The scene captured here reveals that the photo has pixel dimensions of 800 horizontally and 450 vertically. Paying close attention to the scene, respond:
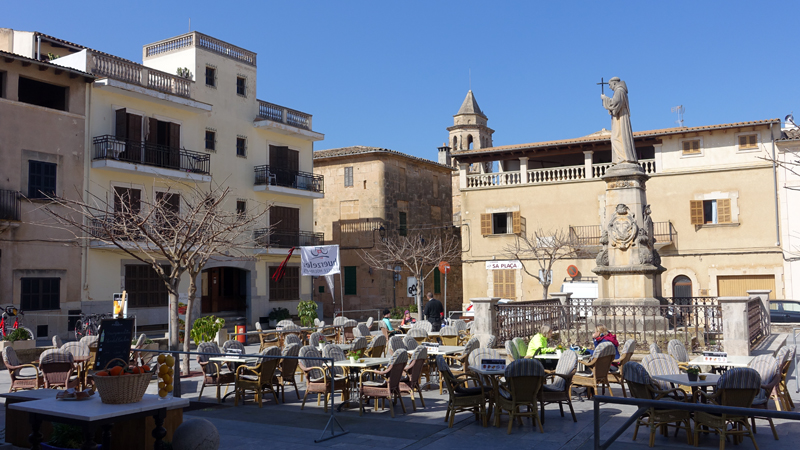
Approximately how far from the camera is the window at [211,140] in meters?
27.7

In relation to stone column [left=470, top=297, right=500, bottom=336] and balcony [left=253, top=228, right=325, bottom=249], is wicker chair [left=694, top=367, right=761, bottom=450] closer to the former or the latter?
stone column [left=470, top=297, right=500, bottom=336]

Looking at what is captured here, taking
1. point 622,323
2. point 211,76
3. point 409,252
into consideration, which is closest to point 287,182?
point 211,76

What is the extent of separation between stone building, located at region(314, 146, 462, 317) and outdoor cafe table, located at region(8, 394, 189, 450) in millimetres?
28480

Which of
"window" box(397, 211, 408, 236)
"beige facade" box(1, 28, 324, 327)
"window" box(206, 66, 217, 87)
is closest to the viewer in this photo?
"beige facade" box(1, 28, 324, 327)

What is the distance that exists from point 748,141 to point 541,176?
9.07m

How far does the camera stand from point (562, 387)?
29.3 feet

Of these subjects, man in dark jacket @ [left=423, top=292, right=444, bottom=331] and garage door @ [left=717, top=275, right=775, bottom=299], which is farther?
garage door @ [left=717, top=275, right=775, bottom=299]

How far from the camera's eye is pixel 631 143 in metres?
14.9

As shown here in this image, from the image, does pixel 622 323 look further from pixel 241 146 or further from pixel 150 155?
pixel 241 146

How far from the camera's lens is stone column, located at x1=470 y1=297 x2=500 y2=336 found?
44.9 ft

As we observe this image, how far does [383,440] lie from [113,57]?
20349 millimetres

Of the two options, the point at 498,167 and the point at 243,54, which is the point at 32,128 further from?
the point at 498,167

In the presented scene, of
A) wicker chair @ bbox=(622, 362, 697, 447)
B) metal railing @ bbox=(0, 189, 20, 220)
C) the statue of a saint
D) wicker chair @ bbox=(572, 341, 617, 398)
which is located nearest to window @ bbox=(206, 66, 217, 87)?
metal railing @ bbox=(0, 189, 20, 220)

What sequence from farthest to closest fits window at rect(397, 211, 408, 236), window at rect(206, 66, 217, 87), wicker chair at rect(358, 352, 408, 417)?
window at rect(397, 211, 408, 236)
window at rect(206, 66, 217, 87)
wicker chair at rect(358, 352, 408, 417)
